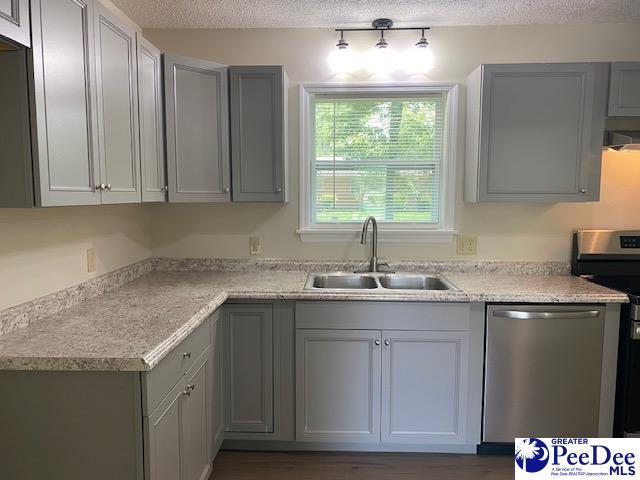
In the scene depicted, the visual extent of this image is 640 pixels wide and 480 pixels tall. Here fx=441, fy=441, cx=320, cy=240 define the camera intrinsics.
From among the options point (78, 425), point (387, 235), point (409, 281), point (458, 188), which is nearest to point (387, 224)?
point (387, 235)

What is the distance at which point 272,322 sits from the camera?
2.29 m

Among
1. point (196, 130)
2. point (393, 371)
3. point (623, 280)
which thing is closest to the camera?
point (393, 371)

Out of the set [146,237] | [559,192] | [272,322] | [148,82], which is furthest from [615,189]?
[146,237]

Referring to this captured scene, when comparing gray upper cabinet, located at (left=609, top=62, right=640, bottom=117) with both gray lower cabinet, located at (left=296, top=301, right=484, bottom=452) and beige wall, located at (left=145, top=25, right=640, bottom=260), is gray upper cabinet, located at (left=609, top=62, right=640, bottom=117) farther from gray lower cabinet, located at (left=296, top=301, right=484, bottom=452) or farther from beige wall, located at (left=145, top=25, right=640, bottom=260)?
gray lower cabinet, located at (left=296, top=301, right=484, bottom=452)

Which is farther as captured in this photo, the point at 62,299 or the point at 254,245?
the point at 254,245

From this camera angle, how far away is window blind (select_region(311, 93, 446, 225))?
2838mm

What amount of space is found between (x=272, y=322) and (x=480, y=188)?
1372 mm

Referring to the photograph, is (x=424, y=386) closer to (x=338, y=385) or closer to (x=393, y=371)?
(x=393, y=371)

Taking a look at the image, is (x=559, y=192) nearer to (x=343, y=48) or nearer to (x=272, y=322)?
(x=343, y=48)

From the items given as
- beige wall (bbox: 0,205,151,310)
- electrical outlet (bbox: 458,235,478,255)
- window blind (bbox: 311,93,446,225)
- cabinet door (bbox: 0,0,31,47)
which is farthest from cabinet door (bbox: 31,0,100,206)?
electrical outlet (bbox: 458,235,478,255)

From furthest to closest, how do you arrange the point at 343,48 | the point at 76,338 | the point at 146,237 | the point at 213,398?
the point at 146,237
the point at 343,48
the point at 213,398
the point at 76,338

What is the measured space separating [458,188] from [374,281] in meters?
0.80

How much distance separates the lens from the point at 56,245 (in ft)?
6.28

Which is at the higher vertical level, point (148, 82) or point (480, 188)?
point (148, 82)
